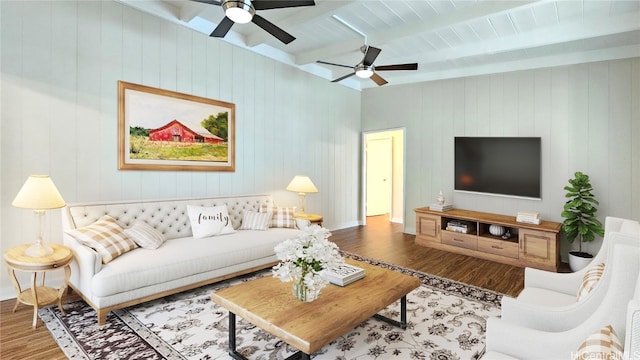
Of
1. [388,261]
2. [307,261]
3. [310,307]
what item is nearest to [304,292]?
[310,307]

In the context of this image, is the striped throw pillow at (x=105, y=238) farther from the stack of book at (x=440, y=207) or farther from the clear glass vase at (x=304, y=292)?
the stack of book at (x=440, y=207)

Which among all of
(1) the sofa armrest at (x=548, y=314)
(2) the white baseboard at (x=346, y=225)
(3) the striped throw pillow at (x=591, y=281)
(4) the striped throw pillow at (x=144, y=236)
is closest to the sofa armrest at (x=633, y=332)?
(1) the sofa armrest at (x=548, y=314)

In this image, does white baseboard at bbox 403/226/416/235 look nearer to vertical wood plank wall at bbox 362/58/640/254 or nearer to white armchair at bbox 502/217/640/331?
vertical wood plank wall at bbox 362/58/640/254

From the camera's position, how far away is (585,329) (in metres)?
1.29

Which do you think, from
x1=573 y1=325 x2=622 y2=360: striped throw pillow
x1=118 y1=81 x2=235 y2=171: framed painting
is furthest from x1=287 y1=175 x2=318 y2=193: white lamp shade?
x1=573 y1=325 x2=622 y2=360: striped throw pillow

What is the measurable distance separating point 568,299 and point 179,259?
3.08m

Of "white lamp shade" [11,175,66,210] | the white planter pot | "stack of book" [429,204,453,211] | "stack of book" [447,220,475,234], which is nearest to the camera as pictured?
"white lamp shade" [11,175,66,210]

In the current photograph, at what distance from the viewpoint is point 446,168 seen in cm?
555

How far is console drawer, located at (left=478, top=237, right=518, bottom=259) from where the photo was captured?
424cm

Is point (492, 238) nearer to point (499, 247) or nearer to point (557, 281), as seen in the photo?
point (499, 247)

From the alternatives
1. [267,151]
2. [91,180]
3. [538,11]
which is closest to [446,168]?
[538,11]

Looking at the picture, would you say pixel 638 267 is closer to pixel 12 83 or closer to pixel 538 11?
pixel 538 11

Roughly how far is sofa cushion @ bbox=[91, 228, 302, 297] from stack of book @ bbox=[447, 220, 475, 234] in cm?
261

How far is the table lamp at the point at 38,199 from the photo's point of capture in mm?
2490
